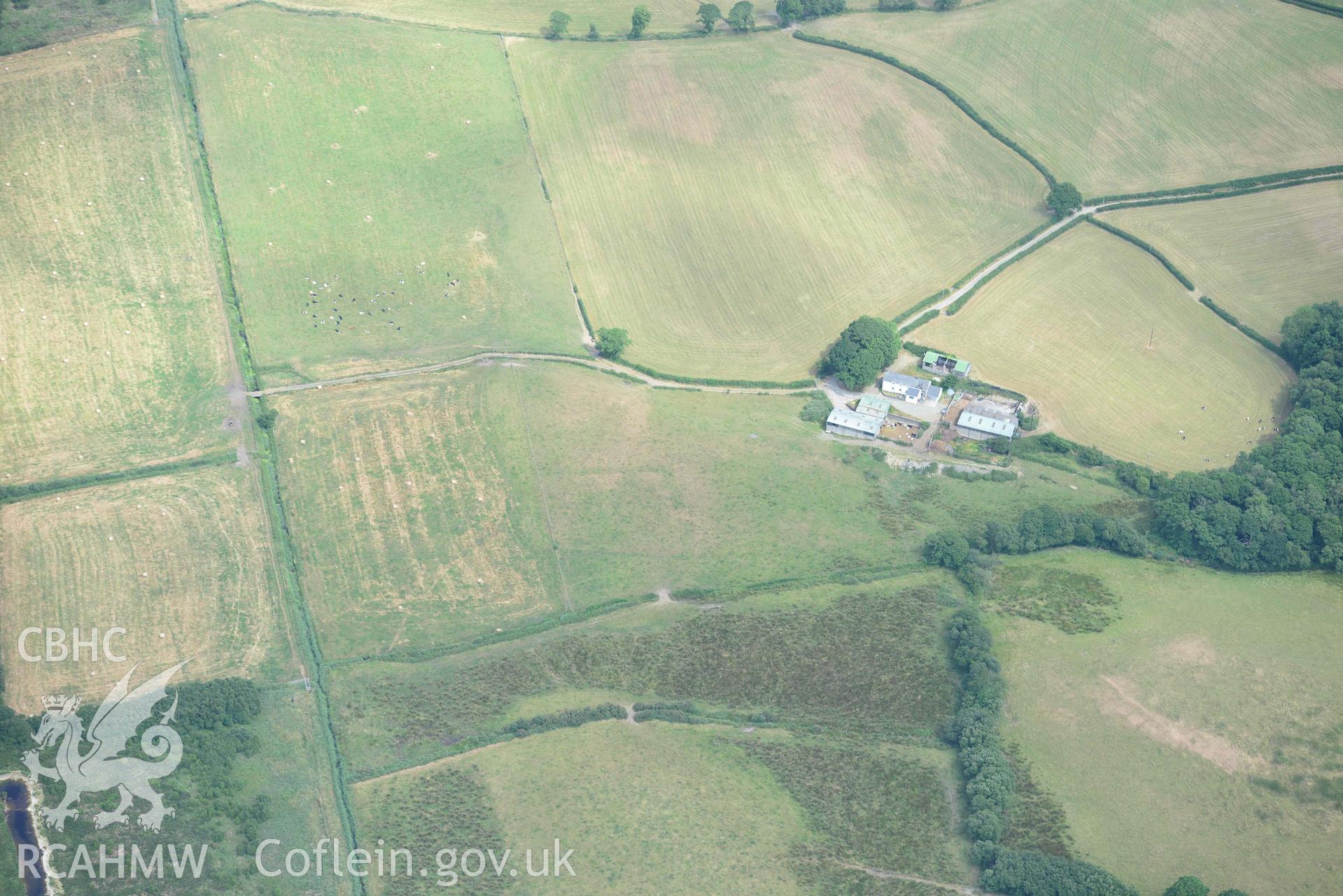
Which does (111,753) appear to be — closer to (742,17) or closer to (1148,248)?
(1148,248)

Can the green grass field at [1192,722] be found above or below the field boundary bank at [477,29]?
below

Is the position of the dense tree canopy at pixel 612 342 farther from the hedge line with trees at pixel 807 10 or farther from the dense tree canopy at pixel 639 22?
the hedge line with trees at pixel 807 10

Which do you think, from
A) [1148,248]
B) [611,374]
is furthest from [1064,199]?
[611,374]

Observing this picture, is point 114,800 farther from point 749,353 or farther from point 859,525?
point 749,353

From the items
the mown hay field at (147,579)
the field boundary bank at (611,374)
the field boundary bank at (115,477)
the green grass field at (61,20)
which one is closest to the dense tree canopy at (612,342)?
the field boundary bank at (611,374)

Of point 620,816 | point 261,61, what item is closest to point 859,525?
point 620,816
